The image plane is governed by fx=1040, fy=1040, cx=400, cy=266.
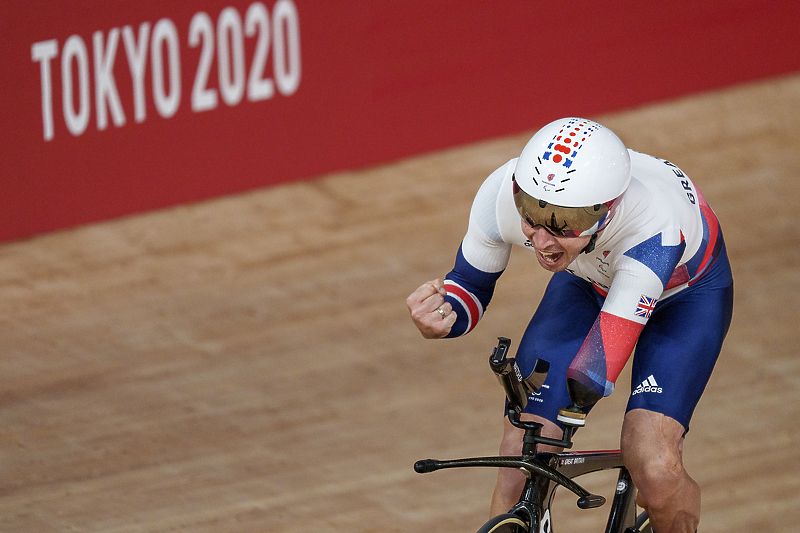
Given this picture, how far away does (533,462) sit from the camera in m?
2.09

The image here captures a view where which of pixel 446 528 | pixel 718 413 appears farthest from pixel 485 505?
pixel 718 413

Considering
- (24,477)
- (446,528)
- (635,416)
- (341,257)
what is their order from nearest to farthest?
1. (635,416)
2. (446,528)
3. (24,477)
4. (341,257)

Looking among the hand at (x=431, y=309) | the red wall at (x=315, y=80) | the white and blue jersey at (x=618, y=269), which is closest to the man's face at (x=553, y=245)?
the white and blue jersey at (x=618, y=269)

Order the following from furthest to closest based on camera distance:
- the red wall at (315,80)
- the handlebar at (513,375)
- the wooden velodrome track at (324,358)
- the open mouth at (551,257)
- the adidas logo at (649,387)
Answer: the red wall at (315,80), the wooden velodrome track at (324,358), the adidas logo at (649,387), the open mouth at (551,257), the handlebar at (513,375)

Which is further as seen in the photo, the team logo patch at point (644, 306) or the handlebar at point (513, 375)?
the team logo patch at point (644, 306)

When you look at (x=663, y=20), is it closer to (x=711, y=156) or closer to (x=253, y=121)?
(x=711, y=156)

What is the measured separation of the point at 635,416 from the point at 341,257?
2.30m

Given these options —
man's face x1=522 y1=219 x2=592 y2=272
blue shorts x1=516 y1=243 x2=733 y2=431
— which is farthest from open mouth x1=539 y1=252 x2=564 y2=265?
blue shorts x1=516 y1=243 x2=733 y2=431

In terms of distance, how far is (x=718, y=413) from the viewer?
12.6ft

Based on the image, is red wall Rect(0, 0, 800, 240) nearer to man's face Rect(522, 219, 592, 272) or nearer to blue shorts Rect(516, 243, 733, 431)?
blue shorts Rect(516, 243, 733, 431)

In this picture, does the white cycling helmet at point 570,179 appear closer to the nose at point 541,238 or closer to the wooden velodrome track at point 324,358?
the nose at point 541,238

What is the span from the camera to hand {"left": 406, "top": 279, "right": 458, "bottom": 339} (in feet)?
7.18

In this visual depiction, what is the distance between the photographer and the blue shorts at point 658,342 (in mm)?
2295

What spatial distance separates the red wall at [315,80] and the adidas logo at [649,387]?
220cm
